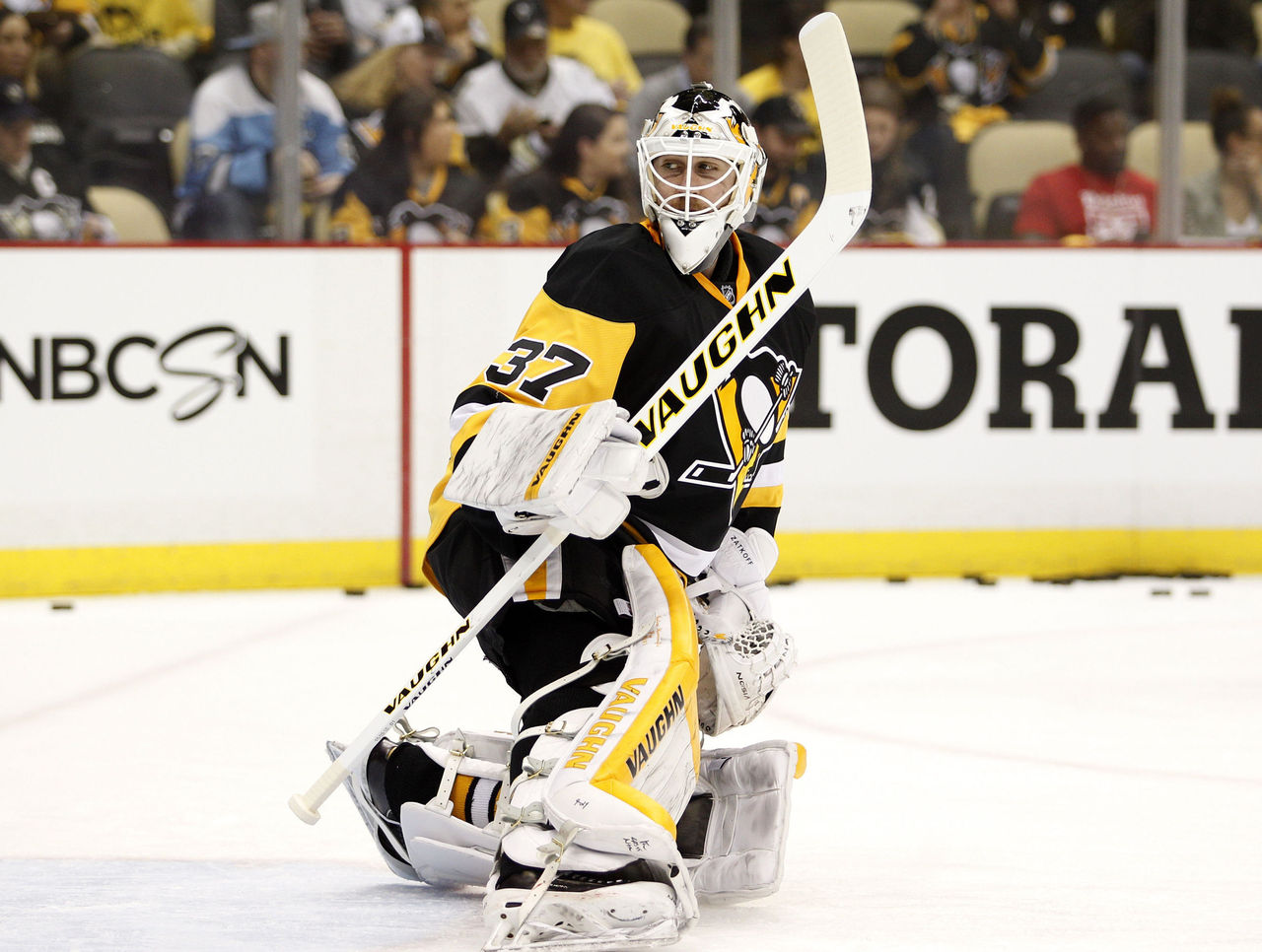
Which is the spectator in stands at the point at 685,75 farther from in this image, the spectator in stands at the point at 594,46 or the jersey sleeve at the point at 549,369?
the jersey sleeve at the point at 549,369

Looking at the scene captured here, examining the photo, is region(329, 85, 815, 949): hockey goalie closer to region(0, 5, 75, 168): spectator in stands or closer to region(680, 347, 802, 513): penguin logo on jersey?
region(680, 347, 802, 513): penguin logo on jersey

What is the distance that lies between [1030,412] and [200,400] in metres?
2.25

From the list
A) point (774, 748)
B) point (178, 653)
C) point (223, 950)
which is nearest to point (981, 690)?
point (774, 748)

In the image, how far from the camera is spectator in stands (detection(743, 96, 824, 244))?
5.16 m

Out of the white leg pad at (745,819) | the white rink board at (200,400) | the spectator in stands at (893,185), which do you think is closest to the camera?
the white leg pad at (745,819)

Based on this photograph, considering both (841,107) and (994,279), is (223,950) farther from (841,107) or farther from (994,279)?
(994,279)

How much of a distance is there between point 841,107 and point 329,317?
2731 millimetres

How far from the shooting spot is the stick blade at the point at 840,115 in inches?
93.7

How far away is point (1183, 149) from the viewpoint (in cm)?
524

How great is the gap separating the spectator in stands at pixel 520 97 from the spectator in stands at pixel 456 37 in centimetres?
3

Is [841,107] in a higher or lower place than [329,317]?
higher

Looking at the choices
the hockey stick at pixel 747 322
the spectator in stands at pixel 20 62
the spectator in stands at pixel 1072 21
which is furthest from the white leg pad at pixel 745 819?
the spectator in stands at pixel 1072 21

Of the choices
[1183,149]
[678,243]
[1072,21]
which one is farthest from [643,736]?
[1072,21]

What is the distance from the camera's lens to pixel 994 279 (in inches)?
203
